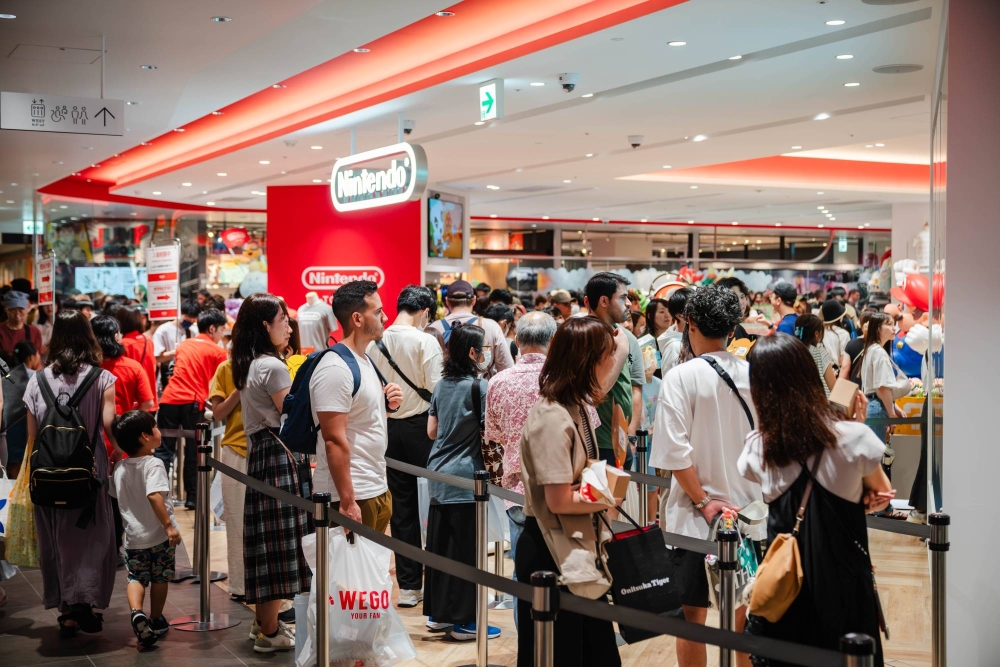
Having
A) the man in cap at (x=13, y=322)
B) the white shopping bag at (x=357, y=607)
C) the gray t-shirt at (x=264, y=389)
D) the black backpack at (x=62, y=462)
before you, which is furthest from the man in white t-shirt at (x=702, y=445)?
the man in cap at (x=13, y=322)

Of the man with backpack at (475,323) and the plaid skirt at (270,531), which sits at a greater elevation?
the man with backpack at (475,323)

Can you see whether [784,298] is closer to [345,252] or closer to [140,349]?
[140,349]

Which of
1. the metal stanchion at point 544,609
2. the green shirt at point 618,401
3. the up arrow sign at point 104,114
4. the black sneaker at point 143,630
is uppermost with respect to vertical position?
the up arrow sign at point 104,114

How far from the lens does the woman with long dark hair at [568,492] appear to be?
258 centimetres

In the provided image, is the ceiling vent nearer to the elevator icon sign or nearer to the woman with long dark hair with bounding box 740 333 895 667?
the woman with long dark hair with bounding box 740 333 895 667

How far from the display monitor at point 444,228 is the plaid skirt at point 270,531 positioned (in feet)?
29.3

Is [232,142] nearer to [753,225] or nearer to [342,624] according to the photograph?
[342,624]

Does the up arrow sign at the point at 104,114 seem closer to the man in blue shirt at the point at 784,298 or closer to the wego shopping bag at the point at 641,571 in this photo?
the man in blue shirt at the point at 784,298

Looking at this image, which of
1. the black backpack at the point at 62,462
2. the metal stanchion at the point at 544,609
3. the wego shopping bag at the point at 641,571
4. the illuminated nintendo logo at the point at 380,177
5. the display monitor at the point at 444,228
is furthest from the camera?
the display monitor at the point at 444,228

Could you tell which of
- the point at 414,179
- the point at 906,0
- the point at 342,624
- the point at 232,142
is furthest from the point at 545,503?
the point at 232,142

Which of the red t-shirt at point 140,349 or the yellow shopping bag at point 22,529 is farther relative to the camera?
the red t-shirt at point 140,349

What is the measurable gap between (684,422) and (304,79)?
20.4ft

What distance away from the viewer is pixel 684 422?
3.13m

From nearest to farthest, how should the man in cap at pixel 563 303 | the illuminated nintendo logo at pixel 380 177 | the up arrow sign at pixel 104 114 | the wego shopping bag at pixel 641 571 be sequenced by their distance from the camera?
1. the wego shopping bag at pixel 641 571
2. the up arrow sign at pixel 104 114
3. the illuminated nintendo logo at pixel 380 177
4. the man in cap at pixel 563 303
